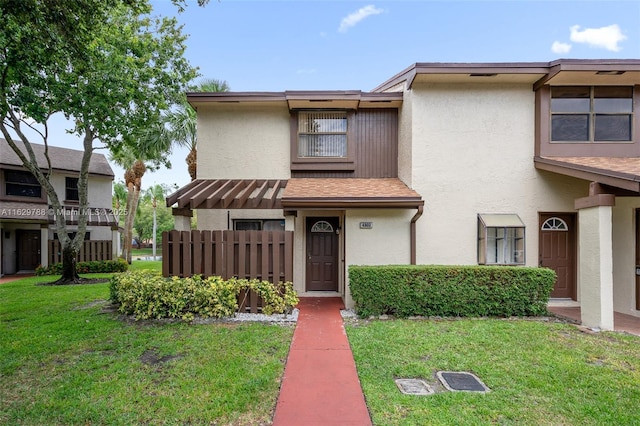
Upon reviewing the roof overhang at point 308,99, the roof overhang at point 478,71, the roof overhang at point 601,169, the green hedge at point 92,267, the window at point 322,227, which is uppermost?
the roof overhang at point 478,71

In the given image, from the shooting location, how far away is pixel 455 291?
24.2 ft

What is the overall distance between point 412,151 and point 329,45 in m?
13.3

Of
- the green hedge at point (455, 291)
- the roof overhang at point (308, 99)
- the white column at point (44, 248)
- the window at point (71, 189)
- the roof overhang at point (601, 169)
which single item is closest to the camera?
the roof overhang at point (601, 169)

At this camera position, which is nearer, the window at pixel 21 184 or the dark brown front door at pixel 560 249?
the dark brown front door at pixel 560 249

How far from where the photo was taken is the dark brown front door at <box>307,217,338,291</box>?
10031 mm

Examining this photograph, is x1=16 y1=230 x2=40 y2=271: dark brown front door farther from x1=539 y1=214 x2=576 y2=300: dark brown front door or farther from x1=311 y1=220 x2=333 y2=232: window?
x1=539 y1=214 x2=576 y2=300: dark brown front door

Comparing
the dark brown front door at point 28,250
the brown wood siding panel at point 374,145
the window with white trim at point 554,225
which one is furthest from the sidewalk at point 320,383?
the dark brown front door at point 28,250

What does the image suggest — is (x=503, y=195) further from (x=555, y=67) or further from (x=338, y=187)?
(x=338, y=187)

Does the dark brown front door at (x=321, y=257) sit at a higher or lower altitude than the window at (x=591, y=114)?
lower

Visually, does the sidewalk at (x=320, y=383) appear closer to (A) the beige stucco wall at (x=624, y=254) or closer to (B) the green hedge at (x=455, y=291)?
(B) the green hedge at (x=455, y=291)

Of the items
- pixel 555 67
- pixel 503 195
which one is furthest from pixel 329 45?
pixel 503 195

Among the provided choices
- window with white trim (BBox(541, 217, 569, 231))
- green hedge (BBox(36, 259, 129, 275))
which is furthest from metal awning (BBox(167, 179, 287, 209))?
green hedge (BBox(36, 259, 129, 275))

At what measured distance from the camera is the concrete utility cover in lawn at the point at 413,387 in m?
4.13

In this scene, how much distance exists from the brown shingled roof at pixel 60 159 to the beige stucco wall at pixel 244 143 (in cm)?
1355
